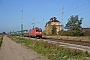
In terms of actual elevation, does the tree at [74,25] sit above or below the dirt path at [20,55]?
above

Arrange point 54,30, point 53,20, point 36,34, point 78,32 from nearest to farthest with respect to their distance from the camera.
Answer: point 36,34 → point 78,32 → point 54,30 → point 53,20

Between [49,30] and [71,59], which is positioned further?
[49,30]

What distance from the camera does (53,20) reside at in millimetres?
149875

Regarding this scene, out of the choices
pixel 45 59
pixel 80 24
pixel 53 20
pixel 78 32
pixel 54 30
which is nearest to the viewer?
pixel 45 59

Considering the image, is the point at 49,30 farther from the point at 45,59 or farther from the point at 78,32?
the point at 45,59

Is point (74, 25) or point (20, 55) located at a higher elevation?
point (74, 25)

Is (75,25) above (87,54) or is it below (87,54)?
above

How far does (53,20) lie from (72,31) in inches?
3068

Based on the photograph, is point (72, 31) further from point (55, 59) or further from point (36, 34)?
point (55, 59)

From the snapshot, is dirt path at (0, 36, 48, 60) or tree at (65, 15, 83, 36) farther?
tree at (65, 15, 83, 36)

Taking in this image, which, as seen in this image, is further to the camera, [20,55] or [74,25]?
[74,25]

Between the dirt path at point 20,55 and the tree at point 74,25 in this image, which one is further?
the tree at point 74,25

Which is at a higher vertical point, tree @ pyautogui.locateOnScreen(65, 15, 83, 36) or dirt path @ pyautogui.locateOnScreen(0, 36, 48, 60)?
tree @ pyautogui.locateOnScreen(65, 15, 83, 36)

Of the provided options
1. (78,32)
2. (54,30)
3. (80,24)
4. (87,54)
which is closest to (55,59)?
(87,54)
